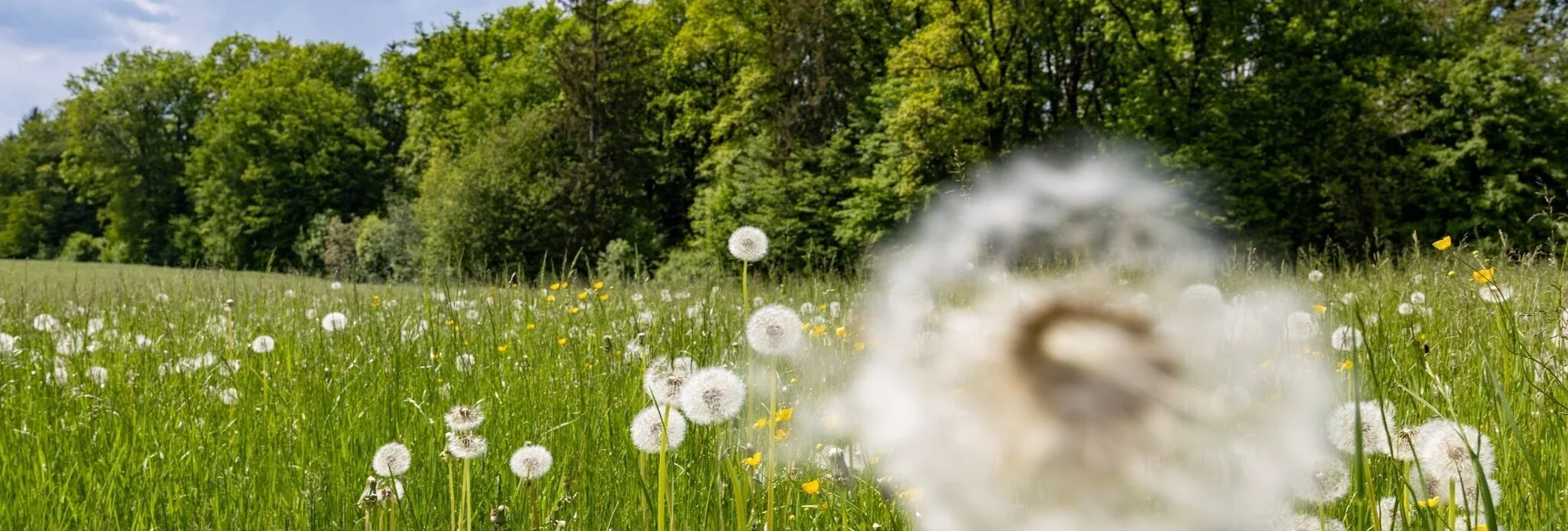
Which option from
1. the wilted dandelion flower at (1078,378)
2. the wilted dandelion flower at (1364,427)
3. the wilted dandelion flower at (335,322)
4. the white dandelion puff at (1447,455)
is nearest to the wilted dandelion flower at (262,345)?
the wilted dandelion flower at (335,322)

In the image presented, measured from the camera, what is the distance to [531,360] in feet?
10.5

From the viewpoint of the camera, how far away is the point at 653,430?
1.43 m

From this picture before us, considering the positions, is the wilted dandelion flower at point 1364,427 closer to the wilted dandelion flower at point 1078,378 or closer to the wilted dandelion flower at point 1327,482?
the wilted dandelion flower at point 1327,482

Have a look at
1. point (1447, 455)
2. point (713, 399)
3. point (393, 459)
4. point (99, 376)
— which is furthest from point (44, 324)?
point (1447, 455)

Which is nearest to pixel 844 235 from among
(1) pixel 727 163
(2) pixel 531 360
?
(1) pixel 727 163

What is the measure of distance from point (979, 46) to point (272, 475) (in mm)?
22687

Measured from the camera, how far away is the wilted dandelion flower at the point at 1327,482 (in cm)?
94

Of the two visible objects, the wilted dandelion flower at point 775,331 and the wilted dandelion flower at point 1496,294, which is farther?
the wilted dandelion flower at point 1496,294

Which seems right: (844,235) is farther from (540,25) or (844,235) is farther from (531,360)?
(531,360)

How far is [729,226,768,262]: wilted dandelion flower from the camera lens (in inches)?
58.8

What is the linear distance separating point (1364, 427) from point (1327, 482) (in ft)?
1.10

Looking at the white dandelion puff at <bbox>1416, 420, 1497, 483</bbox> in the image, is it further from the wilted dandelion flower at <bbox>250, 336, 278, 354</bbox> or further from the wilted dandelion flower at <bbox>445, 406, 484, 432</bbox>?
the wilted dandelion flower at <bbox>250, 336, 278, 354</bbox>

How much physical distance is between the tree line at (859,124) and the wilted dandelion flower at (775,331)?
30.7ft

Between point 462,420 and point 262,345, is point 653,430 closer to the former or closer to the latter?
point 462,420
